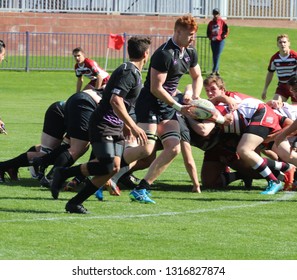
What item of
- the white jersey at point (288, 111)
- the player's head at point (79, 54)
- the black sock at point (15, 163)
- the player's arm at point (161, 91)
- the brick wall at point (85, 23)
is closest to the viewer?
the player's arm at point (161, 91)

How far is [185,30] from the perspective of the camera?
1102 centimetres

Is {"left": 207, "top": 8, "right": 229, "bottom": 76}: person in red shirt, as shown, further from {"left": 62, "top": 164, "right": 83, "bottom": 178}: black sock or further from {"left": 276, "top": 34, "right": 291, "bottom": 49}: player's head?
{"left": 62, "top": 164, "right": 83, "bottom": 178}: black sock

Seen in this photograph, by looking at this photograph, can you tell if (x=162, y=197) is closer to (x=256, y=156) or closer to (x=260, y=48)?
(x=256, y=156)

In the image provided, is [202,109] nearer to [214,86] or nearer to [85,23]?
[214,86]

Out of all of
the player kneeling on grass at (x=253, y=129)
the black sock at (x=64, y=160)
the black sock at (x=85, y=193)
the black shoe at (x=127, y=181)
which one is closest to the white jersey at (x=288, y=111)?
the player kneeling on grass at (x=253, y=129)

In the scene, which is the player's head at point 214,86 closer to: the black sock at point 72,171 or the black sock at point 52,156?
the black sock at point 52,156

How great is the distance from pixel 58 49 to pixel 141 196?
23853mm

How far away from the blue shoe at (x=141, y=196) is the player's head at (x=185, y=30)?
1.68m

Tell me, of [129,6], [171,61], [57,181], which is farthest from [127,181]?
[129,6]

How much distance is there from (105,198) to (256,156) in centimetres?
189

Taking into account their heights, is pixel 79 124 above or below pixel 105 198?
above

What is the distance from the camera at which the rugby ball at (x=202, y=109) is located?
1113 centimetres

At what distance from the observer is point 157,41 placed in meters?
35.1

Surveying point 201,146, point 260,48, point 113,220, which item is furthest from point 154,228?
point 260,48
